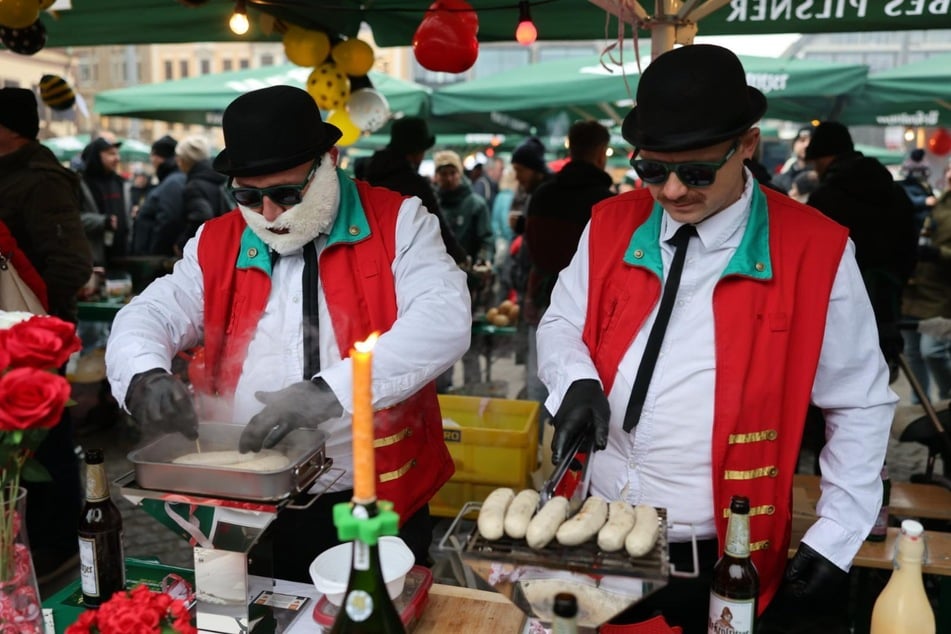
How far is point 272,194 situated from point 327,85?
3533 mm

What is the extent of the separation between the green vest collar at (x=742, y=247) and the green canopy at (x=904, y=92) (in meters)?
6.27

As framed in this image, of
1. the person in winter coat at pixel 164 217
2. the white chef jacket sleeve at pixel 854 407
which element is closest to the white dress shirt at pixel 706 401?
the white chef jacket sleeve at pixel 854 407

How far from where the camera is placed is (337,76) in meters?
5.36

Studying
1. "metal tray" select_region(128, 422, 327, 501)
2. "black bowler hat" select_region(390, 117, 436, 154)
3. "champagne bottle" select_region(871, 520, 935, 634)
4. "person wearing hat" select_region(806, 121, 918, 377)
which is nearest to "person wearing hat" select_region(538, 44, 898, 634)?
"champagne bottle" select_region(871, 520, 935, 634)

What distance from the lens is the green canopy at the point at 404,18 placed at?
401 centimetres

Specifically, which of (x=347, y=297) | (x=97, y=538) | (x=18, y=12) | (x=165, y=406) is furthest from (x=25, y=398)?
(x=18, y=12)

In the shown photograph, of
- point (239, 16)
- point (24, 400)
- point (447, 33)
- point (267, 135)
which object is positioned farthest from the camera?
point (239, 16)

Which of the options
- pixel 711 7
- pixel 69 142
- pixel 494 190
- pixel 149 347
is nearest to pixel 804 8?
pixel 711 7

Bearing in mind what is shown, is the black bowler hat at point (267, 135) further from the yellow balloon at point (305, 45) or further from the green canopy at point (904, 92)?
the green canopy at point (904, 92)

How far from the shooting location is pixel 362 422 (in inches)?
40.5

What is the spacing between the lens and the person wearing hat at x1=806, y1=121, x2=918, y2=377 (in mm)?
4785

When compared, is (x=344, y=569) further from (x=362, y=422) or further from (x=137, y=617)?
(x=362, y=422)

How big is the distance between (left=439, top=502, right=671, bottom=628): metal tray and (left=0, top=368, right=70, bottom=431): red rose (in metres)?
0.65

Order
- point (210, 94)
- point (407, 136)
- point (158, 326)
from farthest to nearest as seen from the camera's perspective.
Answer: point (210, 94)
point (407, 136)
point (158, 326)
